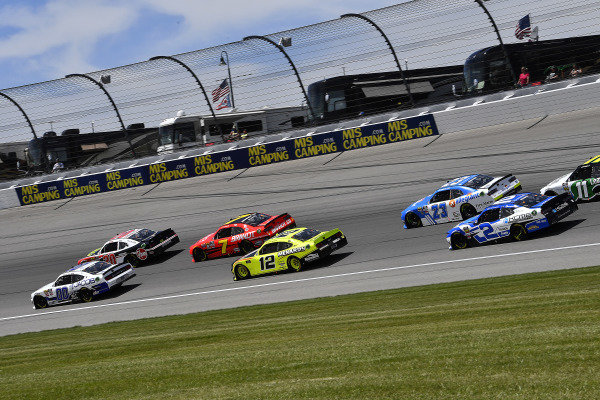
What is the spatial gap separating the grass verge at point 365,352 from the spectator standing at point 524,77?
641 inches

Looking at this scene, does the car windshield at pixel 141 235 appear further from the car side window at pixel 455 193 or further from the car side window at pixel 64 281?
the car side window at pixel 455 193

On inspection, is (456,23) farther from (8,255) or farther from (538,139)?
(8,255)

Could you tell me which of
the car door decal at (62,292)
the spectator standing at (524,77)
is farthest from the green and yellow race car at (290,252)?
the spectator standing at (524,77)

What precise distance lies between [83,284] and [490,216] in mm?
11875

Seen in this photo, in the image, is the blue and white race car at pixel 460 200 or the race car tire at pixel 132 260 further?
the race car tire at pixel 132 260

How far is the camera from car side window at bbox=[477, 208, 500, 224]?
639 inches

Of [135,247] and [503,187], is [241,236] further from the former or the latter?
[503,187]

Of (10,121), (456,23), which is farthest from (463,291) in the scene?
(10,121)

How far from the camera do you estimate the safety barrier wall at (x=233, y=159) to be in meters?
28.5

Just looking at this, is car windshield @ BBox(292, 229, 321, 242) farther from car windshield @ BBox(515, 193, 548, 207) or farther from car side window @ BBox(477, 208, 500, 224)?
car windshield @ BBox(515, 193, 548, 207)

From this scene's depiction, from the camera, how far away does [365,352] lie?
8.06 m

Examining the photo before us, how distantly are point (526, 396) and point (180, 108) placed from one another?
88.5 ft

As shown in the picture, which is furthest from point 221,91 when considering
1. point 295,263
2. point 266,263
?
point 295,263

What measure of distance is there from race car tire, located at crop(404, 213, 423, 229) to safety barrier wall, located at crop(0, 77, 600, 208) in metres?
9.38
